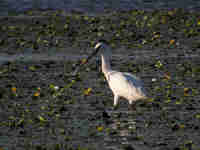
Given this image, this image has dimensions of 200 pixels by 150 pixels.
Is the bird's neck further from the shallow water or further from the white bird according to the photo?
the shallow water

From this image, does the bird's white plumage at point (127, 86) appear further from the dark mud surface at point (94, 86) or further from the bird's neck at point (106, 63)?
the dark mud surface at point (94, 86)

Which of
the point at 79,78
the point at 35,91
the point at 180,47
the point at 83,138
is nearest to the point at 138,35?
the point at 180,47

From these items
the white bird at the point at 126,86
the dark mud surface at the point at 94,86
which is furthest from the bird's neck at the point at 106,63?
the dark mud surface at the point at 94,86

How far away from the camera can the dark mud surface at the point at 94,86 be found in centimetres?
1019

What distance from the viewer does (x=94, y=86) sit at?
14.6 m

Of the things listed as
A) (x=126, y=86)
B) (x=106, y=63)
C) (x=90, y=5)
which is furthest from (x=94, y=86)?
(x=90, y=5)

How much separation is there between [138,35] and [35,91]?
8.18 meters

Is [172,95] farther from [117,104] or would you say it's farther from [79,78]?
[79,78]

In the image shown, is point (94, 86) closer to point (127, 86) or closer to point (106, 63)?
point (106, 63)

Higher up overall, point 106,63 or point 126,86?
point 106,63

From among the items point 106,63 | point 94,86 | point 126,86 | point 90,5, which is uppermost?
point 90,5

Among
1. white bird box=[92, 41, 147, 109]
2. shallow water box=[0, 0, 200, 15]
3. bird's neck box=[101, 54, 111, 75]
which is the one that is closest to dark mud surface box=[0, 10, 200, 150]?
white bird box=[92, 41, 147, 109]

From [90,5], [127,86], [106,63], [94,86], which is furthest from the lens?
[90,5]

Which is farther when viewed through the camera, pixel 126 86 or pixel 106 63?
pixel 106 63
